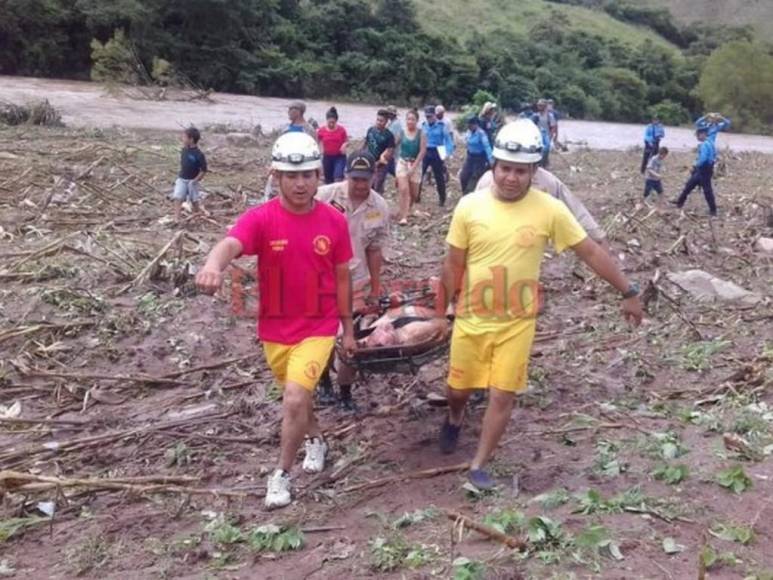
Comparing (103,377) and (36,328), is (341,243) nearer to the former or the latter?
(103,377)

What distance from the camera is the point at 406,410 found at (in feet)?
18.9

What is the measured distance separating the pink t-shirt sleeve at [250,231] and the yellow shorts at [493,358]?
1.07m

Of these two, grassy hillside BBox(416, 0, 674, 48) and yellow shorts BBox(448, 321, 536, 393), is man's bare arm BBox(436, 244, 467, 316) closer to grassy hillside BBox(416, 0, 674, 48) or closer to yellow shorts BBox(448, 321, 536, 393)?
yellow shorts BBox(448, 321, 536, 393)

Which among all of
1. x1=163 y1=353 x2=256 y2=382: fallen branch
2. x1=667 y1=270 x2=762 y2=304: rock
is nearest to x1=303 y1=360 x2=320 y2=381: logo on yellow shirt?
x1=163 y1=353 x2=256 y2=382: fallen branch

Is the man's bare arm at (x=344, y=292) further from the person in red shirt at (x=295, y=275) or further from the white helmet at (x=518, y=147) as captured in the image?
the white helmet at (x=518, y=147)

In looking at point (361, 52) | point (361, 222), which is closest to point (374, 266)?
point (361, 222)

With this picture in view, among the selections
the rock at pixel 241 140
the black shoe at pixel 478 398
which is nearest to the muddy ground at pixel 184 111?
the rock at pixel 241 140

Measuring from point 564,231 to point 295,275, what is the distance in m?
1.30

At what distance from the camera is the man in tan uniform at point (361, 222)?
5.38 meters

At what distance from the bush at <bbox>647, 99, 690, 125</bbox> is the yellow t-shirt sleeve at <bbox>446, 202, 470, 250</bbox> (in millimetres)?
51528

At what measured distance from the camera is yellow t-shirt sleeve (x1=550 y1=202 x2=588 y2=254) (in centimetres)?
431

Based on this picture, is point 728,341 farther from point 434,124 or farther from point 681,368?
point 434,124

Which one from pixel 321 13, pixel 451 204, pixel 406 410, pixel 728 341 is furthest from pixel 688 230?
pixel 321 13

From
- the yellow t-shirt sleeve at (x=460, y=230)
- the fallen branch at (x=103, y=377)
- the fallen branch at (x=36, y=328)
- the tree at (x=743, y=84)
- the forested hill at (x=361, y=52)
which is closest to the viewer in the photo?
the yellow t-shirt sleeve at (x=460, y=230)
